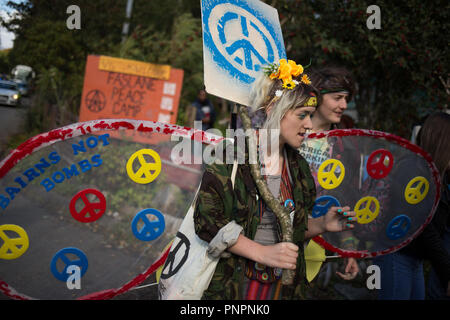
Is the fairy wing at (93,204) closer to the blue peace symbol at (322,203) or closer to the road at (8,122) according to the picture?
the blue peace symbol at (322,203)

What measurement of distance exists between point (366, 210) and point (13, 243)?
77.8 inches

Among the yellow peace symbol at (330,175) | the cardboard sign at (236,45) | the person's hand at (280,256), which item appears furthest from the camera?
the yellow peace symbol at (330,175)

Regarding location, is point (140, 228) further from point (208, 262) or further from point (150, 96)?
point (150, 96)

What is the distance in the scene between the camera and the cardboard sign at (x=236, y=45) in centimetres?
172

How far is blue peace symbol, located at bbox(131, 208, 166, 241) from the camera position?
190cm

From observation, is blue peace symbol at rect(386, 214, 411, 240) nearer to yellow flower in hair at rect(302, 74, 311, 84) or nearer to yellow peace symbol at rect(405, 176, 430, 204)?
yellow peace symbol at rect(405, 176, 430, 204)

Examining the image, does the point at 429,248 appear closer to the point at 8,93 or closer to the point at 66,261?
the point at 66,261

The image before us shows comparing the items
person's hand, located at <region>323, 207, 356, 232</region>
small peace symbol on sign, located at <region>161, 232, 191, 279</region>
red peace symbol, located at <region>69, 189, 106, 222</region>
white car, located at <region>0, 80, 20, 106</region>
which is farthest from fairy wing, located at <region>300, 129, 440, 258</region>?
white car, located at <region>0, 80, 20, 106</region>

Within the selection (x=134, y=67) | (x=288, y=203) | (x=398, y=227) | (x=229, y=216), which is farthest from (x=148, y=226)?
(x=134, y=67)

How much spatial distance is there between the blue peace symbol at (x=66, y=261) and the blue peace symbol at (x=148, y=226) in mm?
259

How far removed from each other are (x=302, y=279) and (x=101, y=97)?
5.14 m

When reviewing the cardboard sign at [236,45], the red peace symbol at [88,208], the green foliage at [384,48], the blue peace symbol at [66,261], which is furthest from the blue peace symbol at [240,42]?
the green foliage at [384,48]

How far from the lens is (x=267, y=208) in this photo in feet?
5.36
